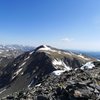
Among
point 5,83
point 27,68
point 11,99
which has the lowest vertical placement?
point 5,83

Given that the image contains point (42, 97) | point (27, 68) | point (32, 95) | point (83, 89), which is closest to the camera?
point (83, 89)

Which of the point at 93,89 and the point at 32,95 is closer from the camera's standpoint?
the point at 93,89

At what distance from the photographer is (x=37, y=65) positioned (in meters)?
200

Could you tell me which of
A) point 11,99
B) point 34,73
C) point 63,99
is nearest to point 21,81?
point 34,73

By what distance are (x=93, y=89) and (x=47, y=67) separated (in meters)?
146

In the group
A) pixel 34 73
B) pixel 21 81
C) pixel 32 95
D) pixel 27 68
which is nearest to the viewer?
pixel 32 95

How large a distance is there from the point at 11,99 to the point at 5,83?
14521 centimetres

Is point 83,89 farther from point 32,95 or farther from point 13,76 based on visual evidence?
point 13,76

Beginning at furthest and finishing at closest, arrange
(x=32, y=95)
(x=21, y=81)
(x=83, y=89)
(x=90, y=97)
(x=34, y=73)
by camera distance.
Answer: (x=34, y=73)
(x=21, y=81)
(x=32, y=95)
(x=83, y=89)
(x=90, y=97)

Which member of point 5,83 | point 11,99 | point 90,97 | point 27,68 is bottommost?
point 5,83

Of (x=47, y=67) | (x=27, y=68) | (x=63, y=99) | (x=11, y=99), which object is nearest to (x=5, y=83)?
(x=27, y=68)

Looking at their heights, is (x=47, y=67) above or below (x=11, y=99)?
below

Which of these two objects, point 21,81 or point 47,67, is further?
point 47,67

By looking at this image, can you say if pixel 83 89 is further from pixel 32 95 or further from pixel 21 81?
pixel 21 81
